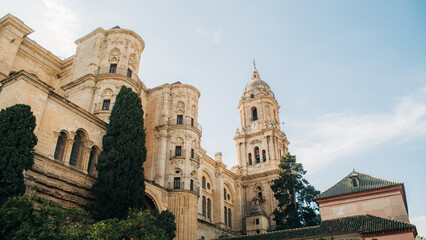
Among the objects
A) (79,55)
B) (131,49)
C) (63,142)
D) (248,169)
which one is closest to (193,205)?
(63,142)

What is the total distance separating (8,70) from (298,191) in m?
28.8

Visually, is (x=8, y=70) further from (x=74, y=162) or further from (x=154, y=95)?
(x=154, y=95)

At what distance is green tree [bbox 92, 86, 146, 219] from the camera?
1955cm

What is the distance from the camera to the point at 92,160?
22.8m

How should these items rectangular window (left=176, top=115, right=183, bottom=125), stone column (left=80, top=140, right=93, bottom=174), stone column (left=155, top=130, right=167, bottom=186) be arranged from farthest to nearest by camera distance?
rectangular window (left=176, top=115, right=183, bottom=125)
stone column (left=155, top=130, right=167, bottom=186)
stone column (left=80, top=140, right=93, bottom=174)

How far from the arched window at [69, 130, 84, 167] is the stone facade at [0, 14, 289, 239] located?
0.20 feet

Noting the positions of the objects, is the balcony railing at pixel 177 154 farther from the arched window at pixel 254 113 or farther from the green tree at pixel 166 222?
the arched window at pixel 254 113

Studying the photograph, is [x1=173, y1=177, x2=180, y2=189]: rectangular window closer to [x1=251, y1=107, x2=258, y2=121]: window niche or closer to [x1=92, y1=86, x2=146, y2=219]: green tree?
[x1=92, y1=86, x2=146, y2=219]: green tree

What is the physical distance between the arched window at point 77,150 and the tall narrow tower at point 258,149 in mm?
24274

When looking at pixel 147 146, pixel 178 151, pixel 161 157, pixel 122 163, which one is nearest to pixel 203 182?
pixel 178 151

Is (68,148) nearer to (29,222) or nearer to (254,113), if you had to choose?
(29,222)

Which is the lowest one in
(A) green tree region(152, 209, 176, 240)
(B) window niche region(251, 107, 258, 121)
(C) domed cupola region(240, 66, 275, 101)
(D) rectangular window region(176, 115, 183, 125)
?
(A) green tree region(152, 209, 176, 240)

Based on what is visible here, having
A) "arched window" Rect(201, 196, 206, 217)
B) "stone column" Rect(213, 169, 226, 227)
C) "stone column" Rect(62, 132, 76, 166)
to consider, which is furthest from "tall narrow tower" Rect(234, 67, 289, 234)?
"stone column" Rect(62, 132, 76, 166)

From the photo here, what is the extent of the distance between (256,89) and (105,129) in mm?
33340
